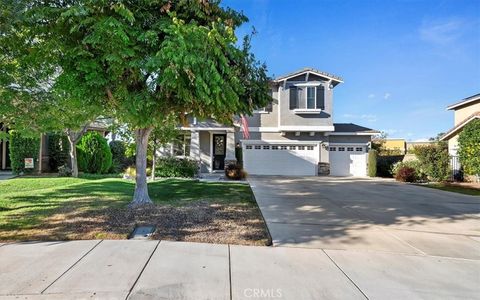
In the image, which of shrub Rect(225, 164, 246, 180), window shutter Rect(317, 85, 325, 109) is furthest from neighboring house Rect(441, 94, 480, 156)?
shrub Rect(225, 164, 246, 180)

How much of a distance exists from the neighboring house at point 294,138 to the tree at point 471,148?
690cm

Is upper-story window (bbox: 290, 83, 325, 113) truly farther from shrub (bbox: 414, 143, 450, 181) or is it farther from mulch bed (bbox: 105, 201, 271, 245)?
mulch bed (bbox: 105, 201, 271, 245)

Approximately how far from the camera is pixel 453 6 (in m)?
Result: 9.85

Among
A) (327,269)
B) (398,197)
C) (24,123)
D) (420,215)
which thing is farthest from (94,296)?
(398,197)

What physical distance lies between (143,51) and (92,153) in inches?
497

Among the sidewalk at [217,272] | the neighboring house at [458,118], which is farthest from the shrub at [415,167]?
the sidewalk at [217,272]

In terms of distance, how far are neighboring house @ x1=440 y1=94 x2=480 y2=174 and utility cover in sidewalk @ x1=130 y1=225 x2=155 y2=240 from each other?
61.3 feet

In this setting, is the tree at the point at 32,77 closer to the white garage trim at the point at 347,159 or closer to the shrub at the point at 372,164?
the white garage trim at the point at 347,159

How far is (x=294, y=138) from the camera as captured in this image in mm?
20453

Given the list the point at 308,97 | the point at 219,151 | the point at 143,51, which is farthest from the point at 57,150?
the point at 308,97

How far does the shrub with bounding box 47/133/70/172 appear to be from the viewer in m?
16.9

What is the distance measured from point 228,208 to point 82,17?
5445 millimetres

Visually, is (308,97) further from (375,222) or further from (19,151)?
(19,151)

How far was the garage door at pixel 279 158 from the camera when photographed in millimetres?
20484
